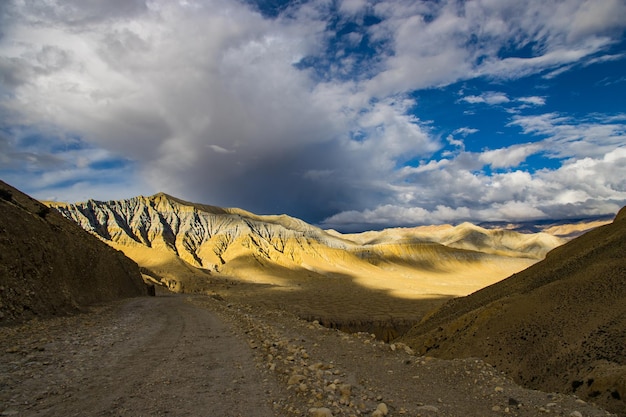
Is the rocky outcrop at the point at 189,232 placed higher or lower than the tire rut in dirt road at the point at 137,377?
higher

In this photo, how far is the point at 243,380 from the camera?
695 centimetres

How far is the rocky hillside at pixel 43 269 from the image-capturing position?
14.3 meters

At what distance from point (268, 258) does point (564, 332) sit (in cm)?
11713

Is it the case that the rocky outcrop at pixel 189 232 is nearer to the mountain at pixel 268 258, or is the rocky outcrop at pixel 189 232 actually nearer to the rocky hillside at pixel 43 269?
the mountain at pixel 268 258

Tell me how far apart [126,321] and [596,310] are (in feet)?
55.0

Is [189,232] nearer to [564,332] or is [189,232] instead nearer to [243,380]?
[243,380]

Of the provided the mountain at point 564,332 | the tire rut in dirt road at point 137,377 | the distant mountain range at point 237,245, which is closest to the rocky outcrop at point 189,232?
the distant mountain range at point 237,245

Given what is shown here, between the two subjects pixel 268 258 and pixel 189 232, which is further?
pixel 189 232

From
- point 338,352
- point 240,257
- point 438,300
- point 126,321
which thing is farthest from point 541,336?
point 240,257

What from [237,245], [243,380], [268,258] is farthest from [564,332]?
[237,245]

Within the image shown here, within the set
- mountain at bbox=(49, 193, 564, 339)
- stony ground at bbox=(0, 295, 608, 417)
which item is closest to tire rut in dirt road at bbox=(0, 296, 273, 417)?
stony ground at bbox=(0, 295, 608, 417)

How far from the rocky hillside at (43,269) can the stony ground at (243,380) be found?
13.0 feet

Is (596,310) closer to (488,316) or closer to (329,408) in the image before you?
(488,316)

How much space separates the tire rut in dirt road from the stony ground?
0.7 inches
